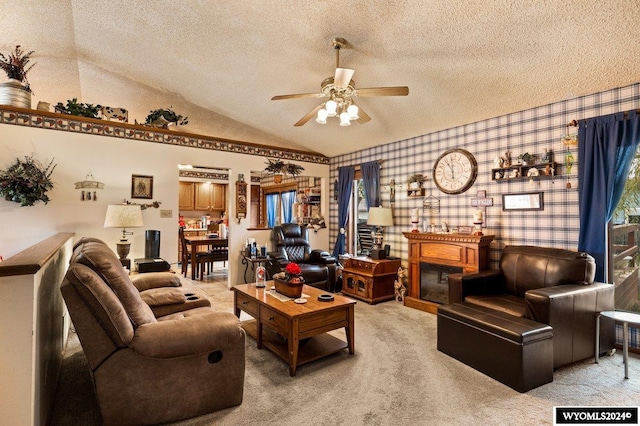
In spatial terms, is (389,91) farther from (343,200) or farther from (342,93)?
(343,200)

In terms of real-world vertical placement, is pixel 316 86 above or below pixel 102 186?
above

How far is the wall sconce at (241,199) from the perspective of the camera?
5.76 m

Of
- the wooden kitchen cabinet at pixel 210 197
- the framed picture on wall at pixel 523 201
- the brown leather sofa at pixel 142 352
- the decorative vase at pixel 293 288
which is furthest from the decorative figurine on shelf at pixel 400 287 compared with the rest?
the wooden kitchen cabinet at pixel 210 197

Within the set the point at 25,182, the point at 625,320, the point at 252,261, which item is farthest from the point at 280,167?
the point at 625,320

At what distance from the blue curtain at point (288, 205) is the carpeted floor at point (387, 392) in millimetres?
5273

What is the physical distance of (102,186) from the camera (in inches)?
176

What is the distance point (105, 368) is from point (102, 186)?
3.46 meters

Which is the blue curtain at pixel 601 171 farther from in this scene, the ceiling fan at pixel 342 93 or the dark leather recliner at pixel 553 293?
the ceiling fan at pixel 342 93

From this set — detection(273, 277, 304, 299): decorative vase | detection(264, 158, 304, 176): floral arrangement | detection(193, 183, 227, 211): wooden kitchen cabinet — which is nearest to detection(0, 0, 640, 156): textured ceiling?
detection(264, 158, 304, 176): floral arrangement

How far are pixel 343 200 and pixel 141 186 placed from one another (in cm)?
353

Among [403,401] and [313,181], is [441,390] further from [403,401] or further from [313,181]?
[313,181]

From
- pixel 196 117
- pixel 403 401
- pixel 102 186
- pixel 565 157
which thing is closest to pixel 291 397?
pixel 403 401

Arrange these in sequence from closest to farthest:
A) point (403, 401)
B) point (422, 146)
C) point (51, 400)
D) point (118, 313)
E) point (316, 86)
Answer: point (118, 313) < point (51, 400) < point (403, 401) < point (316, 86) < point (422, 146)

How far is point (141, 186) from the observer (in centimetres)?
487
